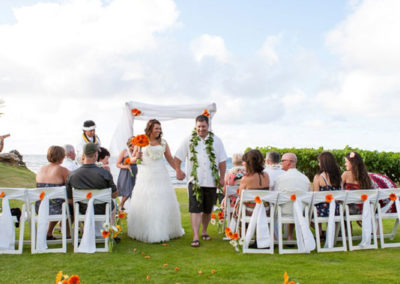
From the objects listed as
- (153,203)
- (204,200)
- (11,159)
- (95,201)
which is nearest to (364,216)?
(204,200)

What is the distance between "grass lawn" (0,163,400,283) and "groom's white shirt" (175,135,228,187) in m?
0.98

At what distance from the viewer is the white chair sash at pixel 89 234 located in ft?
17.9

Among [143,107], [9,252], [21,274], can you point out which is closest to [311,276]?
[21,274]

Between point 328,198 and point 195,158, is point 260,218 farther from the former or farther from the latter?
point 195,158

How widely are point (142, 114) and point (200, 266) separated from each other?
5.32 metres

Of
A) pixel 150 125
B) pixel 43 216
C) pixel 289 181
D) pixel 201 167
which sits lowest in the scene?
pixel 43 216

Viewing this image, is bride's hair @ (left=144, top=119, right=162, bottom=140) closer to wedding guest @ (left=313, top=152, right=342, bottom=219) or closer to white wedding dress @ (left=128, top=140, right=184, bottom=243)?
white wedding dress @ (left=128, top=140, right=184, bottom=243)

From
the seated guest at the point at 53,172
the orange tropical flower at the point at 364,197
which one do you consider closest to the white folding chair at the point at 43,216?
the seated guest at the point at 53,172

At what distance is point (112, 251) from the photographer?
18.3 ft

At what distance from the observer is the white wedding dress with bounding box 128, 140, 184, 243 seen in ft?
20.1

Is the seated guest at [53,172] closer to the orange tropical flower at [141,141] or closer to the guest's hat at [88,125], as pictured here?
the orange tropical flower at [141,141]

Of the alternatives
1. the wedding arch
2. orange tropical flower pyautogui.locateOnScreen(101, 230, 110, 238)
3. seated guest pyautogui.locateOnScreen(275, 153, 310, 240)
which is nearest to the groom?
seated guest pyautogui.locateOnScreen(275, 153, 310, 240)

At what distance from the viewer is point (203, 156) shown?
238 inches

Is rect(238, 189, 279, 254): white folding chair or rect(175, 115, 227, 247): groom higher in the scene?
rect(175, 115, 227, 247): groom
